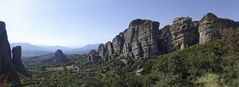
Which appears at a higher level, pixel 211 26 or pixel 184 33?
pixel 211 26

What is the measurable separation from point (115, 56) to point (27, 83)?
7441 centimetres

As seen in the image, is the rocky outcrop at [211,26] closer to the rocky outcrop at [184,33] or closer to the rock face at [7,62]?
the rocky outcrop at [184,33]

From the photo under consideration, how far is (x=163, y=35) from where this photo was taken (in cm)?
16062

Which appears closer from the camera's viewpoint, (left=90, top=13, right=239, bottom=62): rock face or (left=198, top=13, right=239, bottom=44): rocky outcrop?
(left=198, top=13, right=239, bottom=44): rocky outcrop

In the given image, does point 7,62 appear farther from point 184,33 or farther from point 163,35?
point 184,33

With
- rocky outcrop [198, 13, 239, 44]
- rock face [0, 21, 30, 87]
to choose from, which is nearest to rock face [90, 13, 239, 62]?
rocky outcrop [198, 13, 239, 44]

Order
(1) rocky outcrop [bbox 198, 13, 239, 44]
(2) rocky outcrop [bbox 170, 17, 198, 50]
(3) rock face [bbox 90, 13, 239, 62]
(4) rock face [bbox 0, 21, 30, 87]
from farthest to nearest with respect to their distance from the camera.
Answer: (2) rocky outcrop [bbox 170, 17, 198, 50] < (3) rock face [bbox 90, 13, 239, 62] < (1) rocky outcrop [bbox 198, 13, 239, 44] < (4) rock face [bbox 0, 21, 30, 87]

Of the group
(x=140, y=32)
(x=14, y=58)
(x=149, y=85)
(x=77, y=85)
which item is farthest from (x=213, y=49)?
(x=14, y=58)

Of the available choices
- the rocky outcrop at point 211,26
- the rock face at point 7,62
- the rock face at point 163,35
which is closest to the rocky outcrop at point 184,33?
the rock face at point 163,35

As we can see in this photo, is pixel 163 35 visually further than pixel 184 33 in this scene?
Yes

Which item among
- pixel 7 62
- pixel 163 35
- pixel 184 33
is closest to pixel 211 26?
pixel 184 33

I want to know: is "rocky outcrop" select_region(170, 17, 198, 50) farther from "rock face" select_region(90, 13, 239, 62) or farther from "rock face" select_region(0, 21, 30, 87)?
Answer: "rock face" select_region(0, 21, 30, 87)

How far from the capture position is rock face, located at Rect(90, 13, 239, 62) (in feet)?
465

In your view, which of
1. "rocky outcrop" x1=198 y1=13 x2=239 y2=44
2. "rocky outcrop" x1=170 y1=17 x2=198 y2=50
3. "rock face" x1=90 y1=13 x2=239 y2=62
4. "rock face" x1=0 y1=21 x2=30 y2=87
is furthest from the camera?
"rocky outcrop" x1=170 y1=17 x2=198 y2=50
